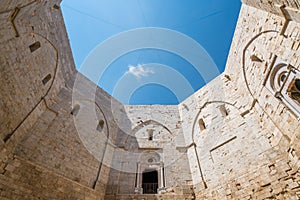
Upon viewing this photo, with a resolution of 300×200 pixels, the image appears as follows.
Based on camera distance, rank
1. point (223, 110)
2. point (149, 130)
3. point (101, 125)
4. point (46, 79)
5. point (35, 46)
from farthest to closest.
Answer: point (149, 130) → point (101, 125) → point (223, 110) → point (46, 79) → point (35, 46)

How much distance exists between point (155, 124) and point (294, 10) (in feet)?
26.7

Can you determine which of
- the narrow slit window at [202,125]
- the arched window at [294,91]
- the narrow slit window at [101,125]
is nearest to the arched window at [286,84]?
the arched window at [294,91]

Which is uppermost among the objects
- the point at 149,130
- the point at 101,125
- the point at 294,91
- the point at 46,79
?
the point at 149,130

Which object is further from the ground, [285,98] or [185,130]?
[185,130]

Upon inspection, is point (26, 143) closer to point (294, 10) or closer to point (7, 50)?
point (7, 50)

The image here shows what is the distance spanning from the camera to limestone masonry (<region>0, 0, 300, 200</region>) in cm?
487

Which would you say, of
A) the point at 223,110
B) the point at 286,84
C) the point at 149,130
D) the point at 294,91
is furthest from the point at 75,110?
the point at 294,91

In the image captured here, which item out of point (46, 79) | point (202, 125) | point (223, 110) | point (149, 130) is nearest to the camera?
point (46, 79)

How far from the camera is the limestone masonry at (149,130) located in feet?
16.0

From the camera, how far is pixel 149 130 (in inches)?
404

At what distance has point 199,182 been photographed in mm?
7234

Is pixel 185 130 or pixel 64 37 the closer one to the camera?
pixel 64 37

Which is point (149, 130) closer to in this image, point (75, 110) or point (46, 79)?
point (75, 110)

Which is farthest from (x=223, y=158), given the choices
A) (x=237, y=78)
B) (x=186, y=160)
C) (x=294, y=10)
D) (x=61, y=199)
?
(x=61, y=199)
